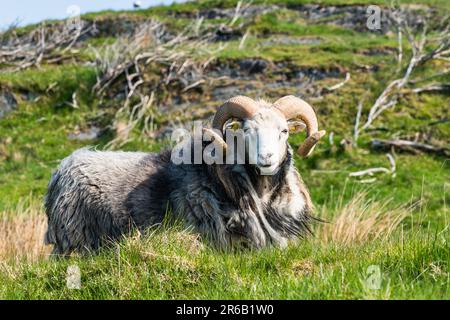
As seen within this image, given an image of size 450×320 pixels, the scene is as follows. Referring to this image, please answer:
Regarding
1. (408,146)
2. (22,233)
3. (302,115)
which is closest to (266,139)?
(302,115)

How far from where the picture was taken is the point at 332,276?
484cm

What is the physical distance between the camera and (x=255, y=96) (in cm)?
2144

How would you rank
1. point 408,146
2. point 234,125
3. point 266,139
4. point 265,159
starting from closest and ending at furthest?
1. point 265,159
2. point 266,139
3. point 234,125
4. point 408,146

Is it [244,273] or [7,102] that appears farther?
[7,102]

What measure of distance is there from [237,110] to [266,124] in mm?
491

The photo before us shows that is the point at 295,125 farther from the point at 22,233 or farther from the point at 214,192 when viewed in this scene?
the point at 22,233

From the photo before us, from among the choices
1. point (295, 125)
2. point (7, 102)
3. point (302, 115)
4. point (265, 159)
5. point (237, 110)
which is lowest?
point (7, 102)

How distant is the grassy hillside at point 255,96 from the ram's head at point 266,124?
112 cm

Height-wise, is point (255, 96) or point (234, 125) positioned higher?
point (234, 125)

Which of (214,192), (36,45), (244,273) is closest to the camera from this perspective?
(244,273)

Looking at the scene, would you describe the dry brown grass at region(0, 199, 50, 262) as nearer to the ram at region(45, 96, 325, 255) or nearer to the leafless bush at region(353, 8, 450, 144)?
the ram at region(45, 96, 325, 255)

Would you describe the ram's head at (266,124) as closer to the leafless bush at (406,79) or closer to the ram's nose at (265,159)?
the ram's nose at (265,159)

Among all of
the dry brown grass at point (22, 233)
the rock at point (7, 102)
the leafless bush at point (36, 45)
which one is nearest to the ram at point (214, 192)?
the dry brown grass at point (22, 233)
